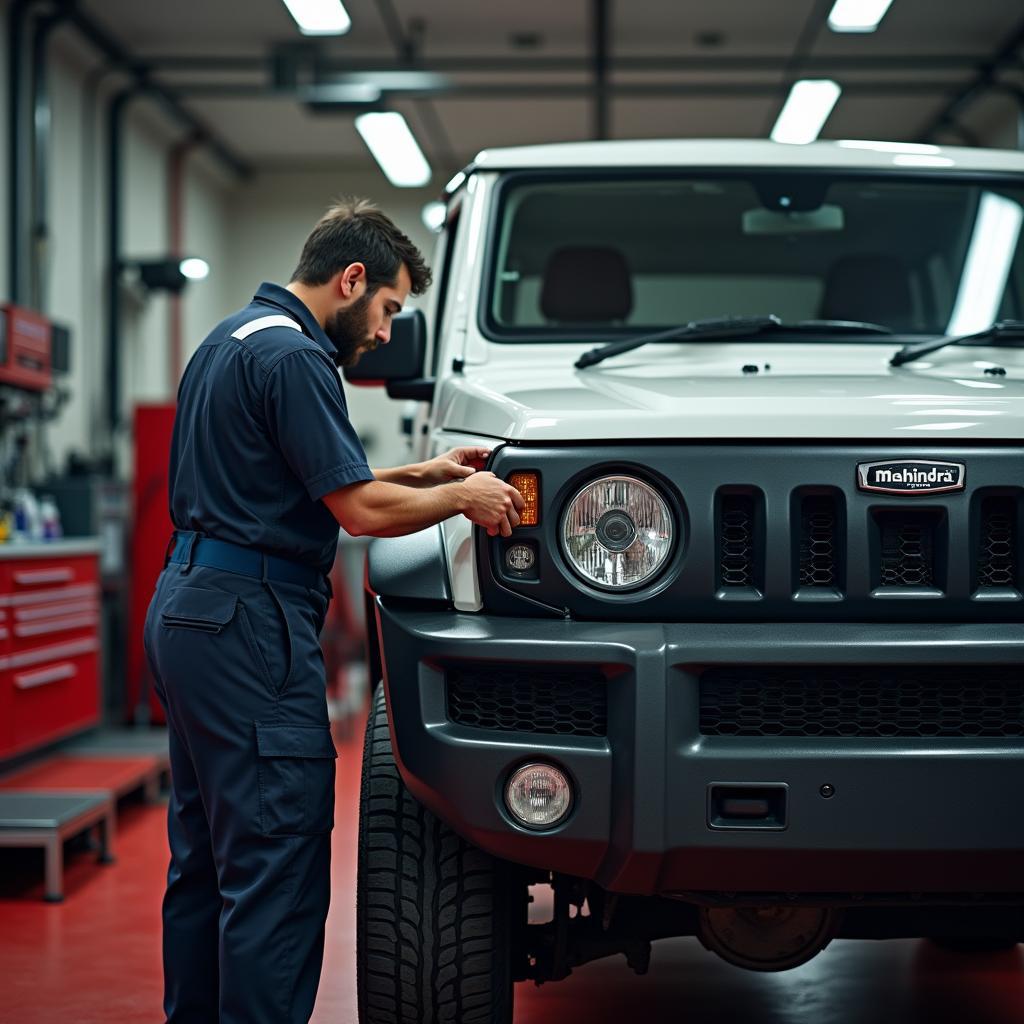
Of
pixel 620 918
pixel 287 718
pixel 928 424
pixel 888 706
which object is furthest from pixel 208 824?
pixel 928 424

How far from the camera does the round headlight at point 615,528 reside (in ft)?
6.92

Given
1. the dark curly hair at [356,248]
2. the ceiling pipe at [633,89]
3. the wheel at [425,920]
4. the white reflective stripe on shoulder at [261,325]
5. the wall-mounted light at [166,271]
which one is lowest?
the wheel at [425,920]

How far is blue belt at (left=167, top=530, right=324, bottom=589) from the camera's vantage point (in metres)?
2.28

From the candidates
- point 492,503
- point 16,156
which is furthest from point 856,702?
point 16,156

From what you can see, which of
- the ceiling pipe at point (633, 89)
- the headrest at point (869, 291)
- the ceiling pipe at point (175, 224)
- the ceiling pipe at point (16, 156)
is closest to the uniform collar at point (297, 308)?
the headrest at point (869, 291)

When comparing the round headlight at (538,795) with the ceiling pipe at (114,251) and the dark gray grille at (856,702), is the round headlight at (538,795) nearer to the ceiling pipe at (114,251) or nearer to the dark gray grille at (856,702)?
the dark gray grille at (856,702)

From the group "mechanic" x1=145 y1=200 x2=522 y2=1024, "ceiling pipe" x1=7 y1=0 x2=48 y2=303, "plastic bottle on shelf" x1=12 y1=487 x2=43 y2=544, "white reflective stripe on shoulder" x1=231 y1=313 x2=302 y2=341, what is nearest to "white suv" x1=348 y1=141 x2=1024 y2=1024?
"mechanic" x1=145 y1=200 x2=522 y2=1024

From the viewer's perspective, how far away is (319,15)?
762 cm

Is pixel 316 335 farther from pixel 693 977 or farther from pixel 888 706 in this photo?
pixel 693 977

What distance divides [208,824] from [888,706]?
1.19m

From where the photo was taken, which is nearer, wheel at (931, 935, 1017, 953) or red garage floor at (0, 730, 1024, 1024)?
red garage floor at (0, 730, 1024, 1024)

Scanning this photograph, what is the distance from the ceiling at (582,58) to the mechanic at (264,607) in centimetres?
702

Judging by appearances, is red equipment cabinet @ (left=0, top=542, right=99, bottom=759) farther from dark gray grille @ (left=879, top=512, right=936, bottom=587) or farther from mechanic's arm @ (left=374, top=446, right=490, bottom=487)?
dark gray grille @ (left=879, top=512, right=936, bottom=587)

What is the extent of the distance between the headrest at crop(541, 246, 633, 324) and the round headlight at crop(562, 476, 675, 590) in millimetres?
1208
